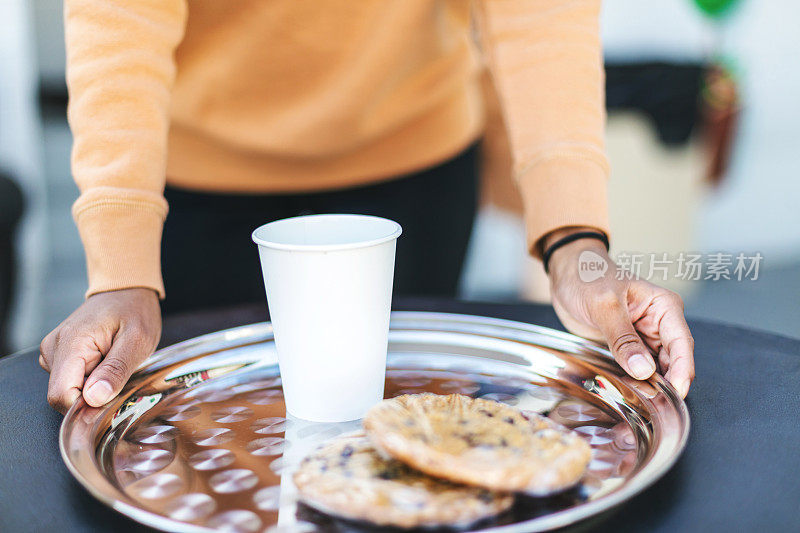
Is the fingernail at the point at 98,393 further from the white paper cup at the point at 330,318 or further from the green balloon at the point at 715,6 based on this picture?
the green balloon at the point at 715,6

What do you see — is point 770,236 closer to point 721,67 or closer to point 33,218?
point 721,67


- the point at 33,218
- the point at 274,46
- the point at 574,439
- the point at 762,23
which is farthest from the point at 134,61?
the point at 762,23

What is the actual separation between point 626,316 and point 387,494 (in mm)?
352

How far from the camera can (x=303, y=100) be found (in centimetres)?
102

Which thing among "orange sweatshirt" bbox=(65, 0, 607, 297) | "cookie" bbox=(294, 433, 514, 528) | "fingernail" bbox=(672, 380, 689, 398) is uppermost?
"orange sweatshirt" bbox=(65, 0, 607, 297)

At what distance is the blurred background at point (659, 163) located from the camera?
7.86 ft

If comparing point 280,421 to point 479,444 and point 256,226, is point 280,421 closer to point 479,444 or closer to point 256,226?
point 479,444

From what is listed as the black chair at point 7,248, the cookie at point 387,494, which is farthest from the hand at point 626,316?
the black chair at point 7,248

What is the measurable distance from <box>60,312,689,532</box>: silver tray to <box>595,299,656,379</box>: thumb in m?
0.01

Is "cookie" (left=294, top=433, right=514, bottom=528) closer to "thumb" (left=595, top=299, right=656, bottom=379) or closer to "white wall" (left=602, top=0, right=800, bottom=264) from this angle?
"thumb" (left=595, top=299, right=656, bottom=379)

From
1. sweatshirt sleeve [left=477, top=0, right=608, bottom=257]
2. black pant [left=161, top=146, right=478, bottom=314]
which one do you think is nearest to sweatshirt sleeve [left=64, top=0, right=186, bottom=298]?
black pant [left=161, top=146, right=478, bottom=314]

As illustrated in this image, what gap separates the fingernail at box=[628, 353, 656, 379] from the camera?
648 millimetres

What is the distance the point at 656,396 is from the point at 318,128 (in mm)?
583

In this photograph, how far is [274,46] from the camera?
0.98 meters
